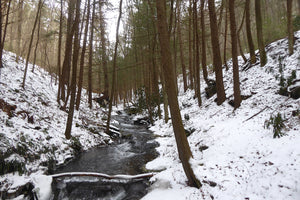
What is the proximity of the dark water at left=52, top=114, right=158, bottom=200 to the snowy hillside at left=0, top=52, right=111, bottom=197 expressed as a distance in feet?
2.32

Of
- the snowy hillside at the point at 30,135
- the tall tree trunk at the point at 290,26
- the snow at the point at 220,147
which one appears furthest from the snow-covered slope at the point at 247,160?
the snowy hillside at the point at 30,135

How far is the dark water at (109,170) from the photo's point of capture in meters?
4.82

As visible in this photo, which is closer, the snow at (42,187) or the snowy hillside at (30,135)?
the snow at (42,187)

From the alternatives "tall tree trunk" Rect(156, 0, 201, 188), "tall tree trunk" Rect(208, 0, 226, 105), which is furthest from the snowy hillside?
"tall tree trunk" Rect(208, 0, 226, 105)

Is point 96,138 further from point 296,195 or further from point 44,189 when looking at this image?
point 296,195

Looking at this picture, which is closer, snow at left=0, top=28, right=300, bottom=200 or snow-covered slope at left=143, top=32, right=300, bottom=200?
snow-covered slope at left=143, top=32, right=300, bottom=200

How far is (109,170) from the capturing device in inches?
257

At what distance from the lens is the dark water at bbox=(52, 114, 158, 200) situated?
4824 mm

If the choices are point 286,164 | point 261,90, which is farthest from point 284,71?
point 286,164

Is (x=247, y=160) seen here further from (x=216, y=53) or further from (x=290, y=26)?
(x=290, y=26)

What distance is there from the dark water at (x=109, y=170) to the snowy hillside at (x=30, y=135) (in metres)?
0.71

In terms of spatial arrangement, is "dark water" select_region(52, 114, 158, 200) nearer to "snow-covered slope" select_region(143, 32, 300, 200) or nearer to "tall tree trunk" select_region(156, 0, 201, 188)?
"snow-covered slope" select_region(143, 32, 300, 200)

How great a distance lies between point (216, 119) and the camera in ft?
26.1

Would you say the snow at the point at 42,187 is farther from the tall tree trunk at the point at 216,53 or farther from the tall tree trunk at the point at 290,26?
the tall tree trunk at the point at 290,26
